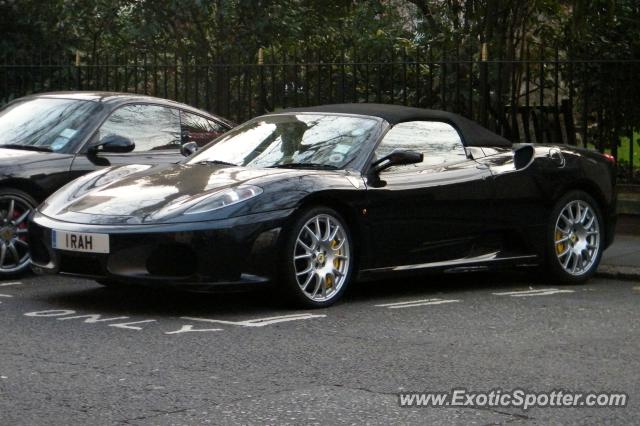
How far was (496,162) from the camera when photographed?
994cm

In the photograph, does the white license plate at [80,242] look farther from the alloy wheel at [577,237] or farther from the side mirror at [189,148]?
the alloy wheel at [577,237]

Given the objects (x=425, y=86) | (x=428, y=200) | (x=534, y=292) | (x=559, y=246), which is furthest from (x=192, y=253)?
(x=425, y=86)

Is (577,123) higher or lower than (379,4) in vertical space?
lower

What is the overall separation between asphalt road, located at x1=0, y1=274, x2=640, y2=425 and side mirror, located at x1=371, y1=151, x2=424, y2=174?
935mm

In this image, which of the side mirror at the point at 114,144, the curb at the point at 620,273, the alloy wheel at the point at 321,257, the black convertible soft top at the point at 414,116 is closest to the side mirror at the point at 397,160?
the black convertible soft top at the point at 414,116

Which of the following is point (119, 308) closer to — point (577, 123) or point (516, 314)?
point (516, 314)

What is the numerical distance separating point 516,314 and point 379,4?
11106 mm

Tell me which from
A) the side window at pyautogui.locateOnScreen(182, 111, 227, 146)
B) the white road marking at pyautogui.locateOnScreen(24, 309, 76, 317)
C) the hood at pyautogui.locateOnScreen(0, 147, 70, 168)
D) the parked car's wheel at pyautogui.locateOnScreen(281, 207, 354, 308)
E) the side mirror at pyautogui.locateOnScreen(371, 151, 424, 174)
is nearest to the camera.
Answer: the white road marking at pyautogui.locateOnScreen(24, 309, 76, 317)

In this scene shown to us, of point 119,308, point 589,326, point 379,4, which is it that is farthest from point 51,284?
point 379,4

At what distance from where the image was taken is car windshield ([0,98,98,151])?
10656 mm

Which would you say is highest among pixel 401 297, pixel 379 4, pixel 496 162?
pixel 379 4

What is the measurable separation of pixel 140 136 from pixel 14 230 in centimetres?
151

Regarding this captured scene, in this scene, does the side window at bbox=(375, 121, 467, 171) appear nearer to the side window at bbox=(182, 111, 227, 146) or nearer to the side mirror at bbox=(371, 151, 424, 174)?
the side mirror at bbox=(371, 151, 424, 174)

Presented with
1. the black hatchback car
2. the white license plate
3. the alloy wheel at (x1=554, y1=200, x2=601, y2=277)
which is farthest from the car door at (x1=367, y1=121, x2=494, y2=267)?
the white license plate
